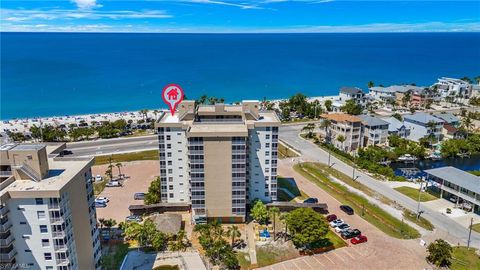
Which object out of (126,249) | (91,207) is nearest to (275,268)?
(126,249)

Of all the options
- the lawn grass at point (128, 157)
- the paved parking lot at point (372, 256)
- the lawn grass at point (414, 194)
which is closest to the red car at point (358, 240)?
the paved parking lot at point (372, 256)

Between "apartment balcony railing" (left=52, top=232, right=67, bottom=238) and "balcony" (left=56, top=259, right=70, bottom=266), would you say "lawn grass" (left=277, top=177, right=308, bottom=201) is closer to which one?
"balcony" (left=56, top=259, right=70, bottom=266)

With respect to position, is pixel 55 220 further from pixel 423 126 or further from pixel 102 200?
pixel 423 126

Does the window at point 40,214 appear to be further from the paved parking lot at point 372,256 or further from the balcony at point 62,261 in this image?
the paved parking lot at point 372,256

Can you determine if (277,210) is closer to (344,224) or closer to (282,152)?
(344,224)

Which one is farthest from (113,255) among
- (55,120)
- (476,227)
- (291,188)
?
(55,120)

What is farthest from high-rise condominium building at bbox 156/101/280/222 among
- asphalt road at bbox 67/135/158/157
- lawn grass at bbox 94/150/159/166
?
asphalt road at bbox 67/135/158/157
